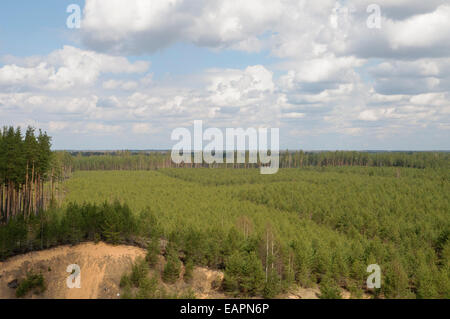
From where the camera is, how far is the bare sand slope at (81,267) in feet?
85.0

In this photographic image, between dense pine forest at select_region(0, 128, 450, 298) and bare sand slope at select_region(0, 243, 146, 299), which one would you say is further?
dense pine forest at select_region(0, 128, 450, 298)

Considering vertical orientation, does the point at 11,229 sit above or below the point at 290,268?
above

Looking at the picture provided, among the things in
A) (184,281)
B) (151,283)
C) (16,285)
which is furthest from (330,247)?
(16,285)

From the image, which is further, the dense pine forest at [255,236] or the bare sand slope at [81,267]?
the dense pine forest at [255,236]

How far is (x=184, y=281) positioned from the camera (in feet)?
94.2

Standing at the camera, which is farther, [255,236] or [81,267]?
[255,236]

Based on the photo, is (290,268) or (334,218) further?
(334,218)

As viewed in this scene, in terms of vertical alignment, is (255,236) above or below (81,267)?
above

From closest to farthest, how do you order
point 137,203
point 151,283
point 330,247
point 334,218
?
point 151,283 < point 330,247 < point 334,218 < point 137,203

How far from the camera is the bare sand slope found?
25906mm

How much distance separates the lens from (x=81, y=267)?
28016mm

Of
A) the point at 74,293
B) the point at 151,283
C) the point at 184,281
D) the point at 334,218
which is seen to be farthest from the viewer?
the point at 334,218
